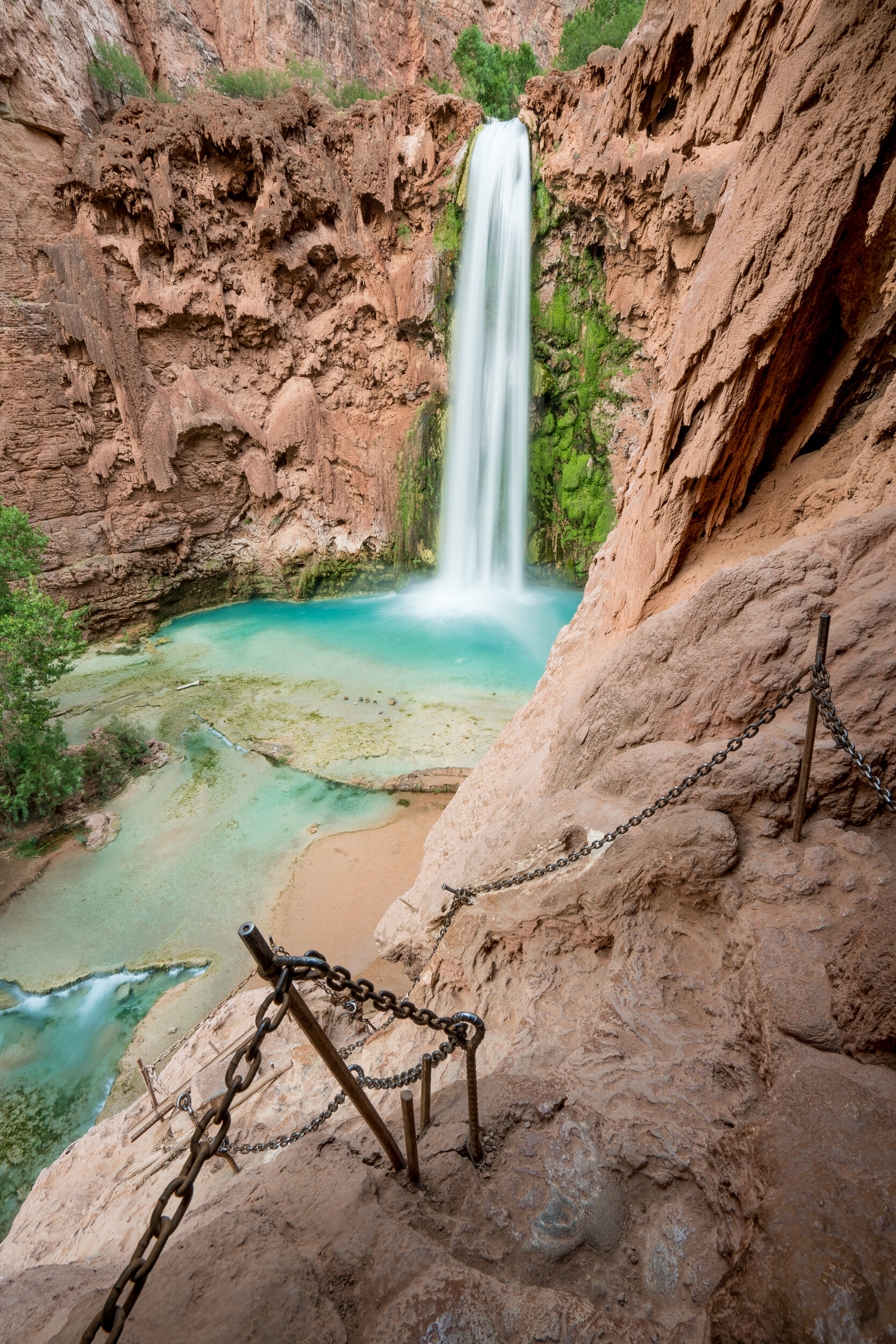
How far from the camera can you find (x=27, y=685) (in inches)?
294

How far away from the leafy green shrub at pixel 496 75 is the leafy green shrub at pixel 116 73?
8.91m

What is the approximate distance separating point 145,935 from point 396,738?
4454 mm

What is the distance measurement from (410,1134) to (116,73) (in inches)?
821

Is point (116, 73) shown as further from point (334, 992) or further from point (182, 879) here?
point (334, 992)

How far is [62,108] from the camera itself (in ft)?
40.3

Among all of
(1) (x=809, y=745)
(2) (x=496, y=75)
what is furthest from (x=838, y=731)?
(2) (x=496, y=75)

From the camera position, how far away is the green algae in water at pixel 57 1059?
4.43 meters

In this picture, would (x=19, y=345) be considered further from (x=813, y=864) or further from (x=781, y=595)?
(x=813, y=864)

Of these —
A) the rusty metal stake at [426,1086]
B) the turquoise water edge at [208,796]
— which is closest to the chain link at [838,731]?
the rusty metal stake at [426,1086]

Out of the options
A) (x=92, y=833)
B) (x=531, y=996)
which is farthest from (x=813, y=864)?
(x=92, y=833)

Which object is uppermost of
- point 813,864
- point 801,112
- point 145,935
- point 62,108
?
point 62,108

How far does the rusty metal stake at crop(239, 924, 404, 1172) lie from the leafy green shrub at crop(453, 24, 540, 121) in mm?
22276

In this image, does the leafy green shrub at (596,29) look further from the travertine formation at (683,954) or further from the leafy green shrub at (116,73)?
the travertine formation at (683,954)

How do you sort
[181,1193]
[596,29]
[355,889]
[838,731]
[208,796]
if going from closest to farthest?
1. [181,1193]
2. [838,731]
3. [355,889]
4. [208,796]
5. [596,29]
